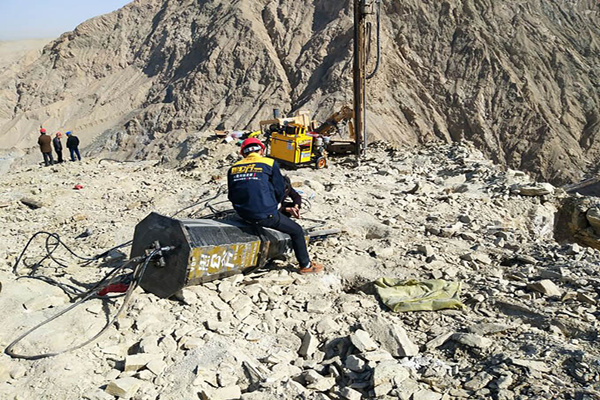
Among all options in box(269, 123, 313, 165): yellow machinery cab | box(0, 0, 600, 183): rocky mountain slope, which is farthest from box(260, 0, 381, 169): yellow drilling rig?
box(0, 0, 600, 183): rocky mountain slope

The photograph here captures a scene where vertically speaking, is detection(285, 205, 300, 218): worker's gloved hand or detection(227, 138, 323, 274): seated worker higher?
detection(227, 138, 323, 274): seated worker

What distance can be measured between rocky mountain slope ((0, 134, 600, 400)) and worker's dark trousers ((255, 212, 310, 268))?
0.66ft

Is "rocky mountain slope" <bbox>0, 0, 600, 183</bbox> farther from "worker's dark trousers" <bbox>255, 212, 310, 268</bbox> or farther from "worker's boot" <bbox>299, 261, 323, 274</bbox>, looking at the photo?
"worker's dark trousers" <bbox>255, 212, 310, 268</bbox>

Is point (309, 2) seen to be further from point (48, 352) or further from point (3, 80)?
point (48, 352)

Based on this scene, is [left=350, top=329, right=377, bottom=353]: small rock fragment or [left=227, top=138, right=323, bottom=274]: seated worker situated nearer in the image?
[left=350, top=329, right=377, bottom=353]: small rock fragment

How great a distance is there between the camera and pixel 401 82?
25.5 metres

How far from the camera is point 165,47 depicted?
109 feet

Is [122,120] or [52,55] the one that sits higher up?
[52,55]

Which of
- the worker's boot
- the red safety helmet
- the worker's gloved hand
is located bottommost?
the worker's boot

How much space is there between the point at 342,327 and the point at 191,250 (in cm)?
144

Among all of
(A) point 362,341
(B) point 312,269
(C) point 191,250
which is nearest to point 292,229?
(B) point 312,269

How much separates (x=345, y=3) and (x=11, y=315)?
28.2m

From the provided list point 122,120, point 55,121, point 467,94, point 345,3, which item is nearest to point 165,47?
point 122,120

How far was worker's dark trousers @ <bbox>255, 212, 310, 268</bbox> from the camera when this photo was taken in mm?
4617
